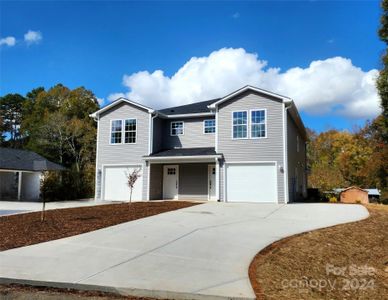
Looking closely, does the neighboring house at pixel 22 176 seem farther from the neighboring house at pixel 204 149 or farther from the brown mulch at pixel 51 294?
the brown mulch at pixel 51 294

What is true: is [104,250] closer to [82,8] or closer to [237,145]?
[82,8]

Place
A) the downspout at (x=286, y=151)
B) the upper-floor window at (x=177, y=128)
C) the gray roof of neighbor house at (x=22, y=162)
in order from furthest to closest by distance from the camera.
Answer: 1. the gray roof of neighbor house at (x=22, y=162)
2. the upper-floor window at (x=177, y=128)
3. the downspout at (x=286, y=151)

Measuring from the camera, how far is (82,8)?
1352cm

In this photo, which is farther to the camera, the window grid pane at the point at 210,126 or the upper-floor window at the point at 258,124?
the window grid pane at the point at 210,126

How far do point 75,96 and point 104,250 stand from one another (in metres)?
40.2

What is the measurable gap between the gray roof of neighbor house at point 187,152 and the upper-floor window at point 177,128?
1201mm

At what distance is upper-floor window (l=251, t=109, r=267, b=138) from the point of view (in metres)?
18.1

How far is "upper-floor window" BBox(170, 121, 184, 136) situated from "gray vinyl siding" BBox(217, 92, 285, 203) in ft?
11.3

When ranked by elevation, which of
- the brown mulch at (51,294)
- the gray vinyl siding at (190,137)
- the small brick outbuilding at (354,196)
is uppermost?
the gray vinyl siding at (190,137)

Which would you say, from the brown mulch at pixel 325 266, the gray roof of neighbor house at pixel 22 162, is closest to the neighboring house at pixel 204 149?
the gray roof of neighbor house at pixel 22 162

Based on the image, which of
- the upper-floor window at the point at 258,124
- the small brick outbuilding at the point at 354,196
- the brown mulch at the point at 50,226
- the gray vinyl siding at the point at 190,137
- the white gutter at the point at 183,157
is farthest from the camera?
the small brick outbuilding at the point at 354,196

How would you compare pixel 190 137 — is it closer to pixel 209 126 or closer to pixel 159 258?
pixel 209 126

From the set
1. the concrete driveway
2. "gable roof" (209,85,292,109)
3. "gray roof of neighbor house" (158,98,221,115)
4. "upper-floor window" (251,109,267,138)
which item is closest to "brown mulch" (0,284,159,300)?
the concrete driveway

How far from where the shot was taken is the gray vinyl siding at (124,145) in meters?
20.5
